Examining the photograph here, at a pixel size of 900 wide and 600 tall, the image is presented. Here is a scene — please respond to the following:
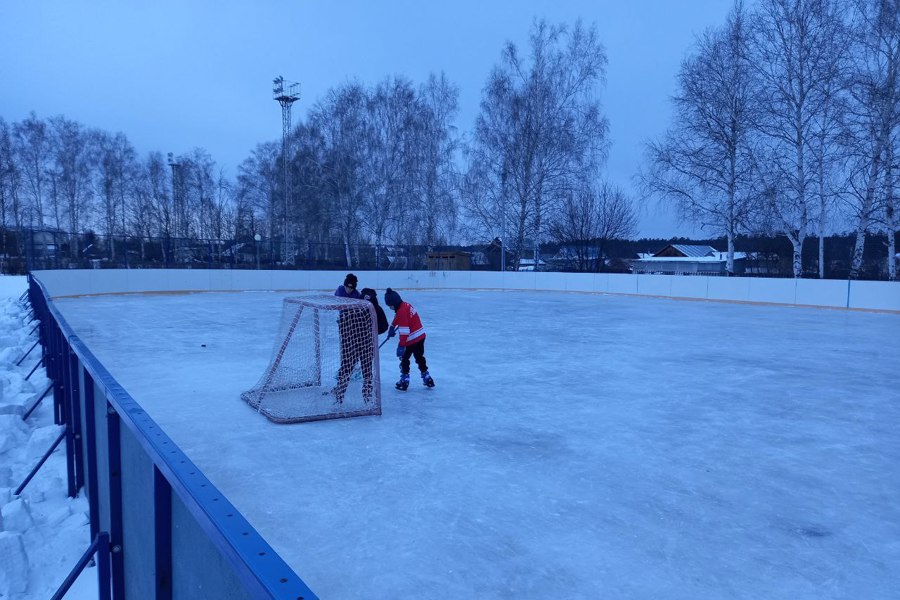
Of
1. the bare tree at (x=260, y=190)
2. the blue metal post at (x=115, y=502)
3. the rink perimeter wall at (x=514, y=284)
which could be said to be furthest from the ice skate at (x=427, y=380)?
the bare tree at (x=260, y=190)

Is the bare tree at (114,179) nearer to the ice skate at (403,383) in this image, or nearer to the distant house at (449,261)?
the distant house at (449,261)

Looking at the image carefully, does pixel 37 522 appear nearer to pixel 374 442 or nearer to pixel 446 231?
pixel 374 442

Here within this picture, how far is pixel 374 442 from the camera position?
5.12m

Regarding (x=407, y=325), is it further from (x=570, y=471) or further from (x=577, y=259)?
(x=577, y=259)

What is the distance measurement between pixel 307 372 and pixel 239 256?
1971 cm

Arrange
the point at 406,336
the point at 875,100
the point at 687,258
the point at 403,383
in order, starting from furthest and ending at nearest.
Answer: the point at 687,258
the point at 875,100
the point at 403,383
the point at 406,336

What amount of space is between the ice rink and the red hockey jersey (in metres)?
0.66

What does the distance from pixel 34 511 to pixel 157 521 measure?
3.06m

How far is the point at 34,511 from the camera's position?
4062 mm

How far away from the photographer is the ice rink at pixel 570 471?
3.08 metres

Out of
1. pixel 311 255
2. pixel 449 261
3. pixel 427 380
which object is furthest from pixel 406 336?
pixel 449 261

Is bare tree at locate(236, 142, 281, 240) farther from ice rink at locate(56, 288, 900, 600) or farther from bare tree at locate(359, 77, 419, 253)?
ice rink at locate(56, 288, 900, 600)

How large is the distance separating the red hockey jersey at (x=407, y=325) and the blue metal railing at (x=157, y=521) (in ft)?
11.3

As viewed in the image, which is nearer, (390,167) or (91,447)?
(91,447)
